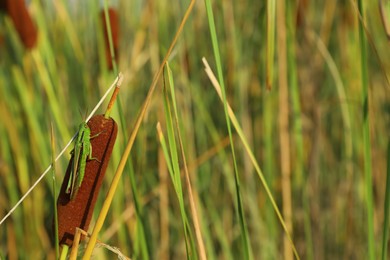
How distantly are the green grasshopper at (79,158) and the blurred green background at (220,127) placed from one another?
76 cm

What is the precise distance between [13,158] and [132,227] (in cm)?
39

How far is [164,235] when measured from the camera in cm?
159

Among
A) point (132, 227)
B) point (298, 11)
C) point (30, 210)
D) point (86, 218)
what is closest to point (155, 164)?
point (132, 227)

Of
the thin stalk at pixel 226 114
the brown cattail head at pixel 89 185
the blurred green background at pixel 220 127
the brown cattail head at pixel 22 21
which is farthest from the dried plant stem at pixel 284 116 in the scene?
the brown cattail head at pixel 89 185

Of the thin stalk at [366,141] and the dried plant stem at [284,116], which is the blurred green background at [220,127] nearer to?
the dried plant stem at [284,116]

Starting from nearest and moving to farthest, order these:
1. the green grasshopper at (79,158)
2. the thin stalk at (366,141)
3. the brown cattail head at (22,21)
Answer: the green grasshopper at (79,158)
the thin stalk at (366,141)
the brown cattail head at (22,21)

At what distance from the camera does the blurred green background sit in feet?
5.10

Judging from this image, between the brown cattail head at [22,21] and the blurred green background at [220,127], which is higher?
the brown cattail head at [22,21]

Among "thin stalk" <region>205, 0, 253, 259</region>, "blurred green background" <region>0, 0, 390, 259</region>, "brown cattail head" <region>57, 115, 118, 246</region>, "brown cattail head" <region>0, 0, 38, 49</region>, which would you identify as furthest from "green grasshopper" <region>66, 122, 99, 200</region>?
"brown cattail head" <region>0, 0, 38, 49</region>

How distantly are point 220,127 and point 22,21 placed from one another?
66cm

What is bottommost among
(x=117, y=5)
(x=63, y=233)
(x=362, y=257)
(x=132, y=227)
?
(x=362, y=257)

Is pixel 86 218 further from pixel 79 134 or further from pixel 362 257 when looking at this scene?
pixel 362 257

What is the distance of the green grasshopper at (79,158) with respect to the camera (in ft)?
2.09

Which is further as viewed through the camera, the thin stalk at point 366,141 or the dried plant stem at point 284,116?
the dried plant stem at point 284,116
